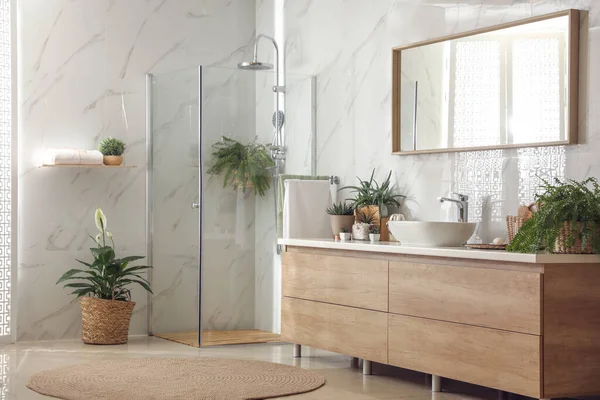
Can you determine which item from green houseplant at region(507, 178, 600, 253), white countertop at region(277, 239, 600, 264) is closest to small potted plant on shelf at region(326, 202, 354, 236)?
white countertop at region(277, 239, 600, 264)

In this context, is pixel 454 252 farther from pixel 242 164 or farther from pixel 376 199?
pixel 242 164

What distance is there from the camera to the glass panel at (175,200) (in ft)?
18.6

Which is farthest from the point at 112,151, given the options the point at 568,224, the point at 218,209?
the point at 568,224

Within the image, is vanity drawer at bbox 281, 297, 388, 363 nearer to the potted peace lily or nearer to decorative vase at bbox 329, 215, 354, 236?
decorative vase at bbox 329, 215, 354, 236

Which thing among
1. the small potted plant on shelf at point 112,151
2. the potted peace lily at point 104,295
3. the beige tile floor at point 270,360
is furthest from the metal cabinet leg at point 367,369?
the small potted plant on shelf at point 112,151

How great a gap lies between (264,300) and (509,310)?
242 cm

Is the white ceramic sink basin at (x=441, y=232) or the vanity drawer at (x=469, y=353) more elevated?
the white ceramic sink basin at (x=441, y=232)

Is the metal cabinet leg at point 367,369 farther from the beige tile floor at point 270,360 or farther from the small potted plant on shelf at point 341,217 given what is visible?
the small potted plant on shelf at point 341,217

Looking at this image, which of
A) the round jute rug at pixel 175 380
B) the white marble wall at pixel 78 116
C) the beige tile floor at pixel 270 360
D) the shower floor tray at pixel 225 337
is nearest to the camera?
the round jute rug at pixel 175 380

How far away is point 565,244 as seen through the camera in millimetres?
3643

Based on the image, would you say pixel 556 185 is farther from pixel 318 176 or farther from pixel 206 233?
pixel 206 233

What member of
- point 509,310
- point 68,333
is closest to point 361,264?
point 509,310

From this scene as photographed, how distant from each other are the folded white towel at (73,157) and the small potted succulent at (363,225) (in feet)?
5.93

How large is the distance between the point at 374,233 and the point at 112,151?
1953mm
